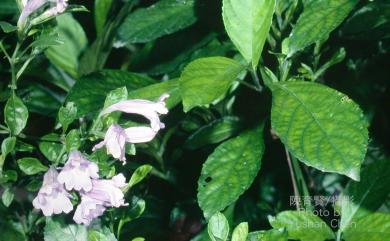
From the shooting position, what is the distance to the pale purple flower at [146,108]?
77 centimetres

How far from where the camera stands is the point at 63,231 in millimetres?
864

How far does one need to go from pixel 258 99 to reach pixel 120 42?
316mm

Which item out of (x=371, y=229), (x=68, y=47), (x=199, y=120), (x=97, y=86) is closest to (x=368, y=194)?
(x=371, y=229)

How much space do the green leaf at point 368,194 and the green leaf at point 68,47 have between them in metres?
0.69

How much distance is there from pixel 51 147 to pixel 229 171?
11.1 inches

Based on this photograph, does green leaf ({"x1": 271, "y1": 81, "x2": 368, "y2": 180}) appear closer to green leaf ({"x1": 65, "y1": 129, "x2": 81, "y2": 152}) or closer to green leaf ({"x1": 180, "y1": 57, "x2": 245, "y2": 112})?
green leaf ({"x1": 180, "y1": 57, "x2": 245, "y2": 112})

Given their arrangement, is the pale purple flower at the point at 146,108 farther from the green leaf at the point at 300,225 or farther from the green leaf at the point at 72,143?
the green leaf at the point at 300,225

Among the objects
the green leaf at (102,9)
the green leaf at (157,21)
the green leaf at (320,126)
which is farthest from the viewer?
the green leaf at (102,9)

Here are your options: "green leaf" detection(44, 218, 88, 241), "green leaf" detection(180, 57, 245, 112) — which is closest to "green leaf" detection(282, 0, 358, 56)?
"green leaf" detection(180, 57, 245, 112)

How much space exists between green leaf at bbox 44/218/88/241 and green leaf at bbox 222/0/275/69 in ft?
1.27

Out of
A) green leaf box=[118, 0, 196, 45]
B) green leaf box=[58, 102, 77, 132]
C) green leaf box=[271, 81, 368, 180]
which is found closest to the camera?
green leaf box=[271, 81, 368, 180]

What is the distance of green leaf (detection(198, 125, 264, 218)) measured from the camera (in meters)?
0.81

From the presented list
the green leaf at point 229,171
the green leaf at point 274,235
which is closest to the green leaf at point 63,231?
the green leaf at point 229,171

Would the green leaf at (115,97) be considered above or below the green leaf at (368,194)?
above
